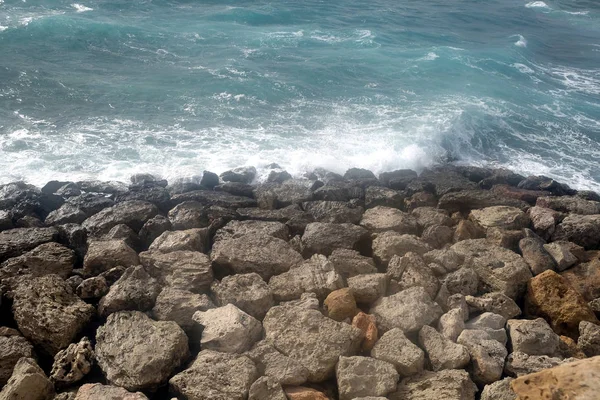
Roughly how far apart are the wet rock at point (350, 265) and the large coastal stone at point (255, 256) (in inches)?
21.3

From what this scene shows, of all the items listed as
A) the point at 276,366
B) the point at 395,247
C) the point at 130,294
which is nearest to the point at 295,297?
the point at 276,366

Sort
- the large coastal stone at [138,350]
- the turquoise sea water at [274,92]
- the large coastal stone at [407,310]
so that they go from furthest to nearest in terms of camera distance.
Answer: the turquoise sea water at [274,92] < the large coastal stone at [407,310] < the large coastal stone at [138,350]

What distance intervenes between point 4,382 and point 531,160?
14.6 m

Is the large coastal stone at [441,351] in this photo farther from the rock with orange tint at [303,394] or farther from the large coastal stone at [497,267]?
the large coastal stone at [497,267]

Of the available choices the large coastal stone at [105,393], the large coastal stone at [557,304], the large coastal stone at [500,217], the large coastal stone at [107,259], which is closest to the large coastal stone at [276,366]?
the large coastal stone at [105,393]

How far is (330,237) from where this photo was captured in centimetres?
838

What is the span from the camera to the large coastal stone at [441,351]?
578 centimetres

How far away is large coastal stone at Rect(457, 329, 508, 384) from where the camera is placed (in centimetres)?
574

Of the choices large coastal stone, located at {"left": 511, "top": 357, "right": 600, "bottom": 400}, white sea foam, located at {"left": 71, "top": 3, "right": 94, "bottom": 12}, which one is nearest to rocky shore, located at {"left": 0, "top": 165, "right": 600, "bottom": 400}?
large coastal stone, located at {"left": 511, "top": 357, "right": 600, "bottom": 400}

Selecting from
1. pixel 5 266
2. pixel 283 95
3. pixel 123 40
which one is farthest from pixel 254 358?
pixel 123 40

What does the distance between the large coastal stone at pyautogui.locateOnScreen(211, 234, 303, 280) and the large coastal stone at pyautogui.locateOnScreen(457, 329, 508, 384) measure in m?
2.66

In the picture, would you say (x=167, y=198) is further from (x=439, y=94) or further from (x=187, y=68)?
(x=439, y=94)

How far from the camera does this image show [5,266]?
7586 millimetres

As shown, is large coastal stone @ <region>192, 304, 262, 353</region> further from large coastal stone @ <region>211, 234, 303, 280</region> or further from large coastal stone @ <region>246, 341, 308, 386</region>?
large coastal stone @ <region>211, 234, 303, 280</region>
